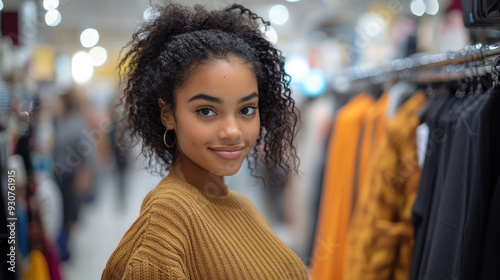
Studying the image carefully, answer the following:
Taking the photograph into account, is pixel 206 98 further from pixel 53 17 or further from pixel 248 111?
pixel 53 17

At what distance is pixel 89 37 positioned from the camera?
168cm

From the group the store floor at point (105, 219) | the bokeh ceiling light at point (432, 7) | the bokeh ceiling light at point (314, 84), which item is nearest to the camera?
the store floor at point (105, 219)

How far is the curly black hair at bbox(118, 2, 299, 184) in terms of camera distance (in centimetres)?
82

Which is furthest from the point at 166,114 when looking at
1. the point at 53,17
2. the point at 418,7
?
the point at 418,7

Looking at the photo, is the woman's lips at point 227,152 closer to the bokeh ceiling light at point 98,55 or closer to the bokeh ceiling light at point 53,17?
the bokeh ceiling light at point 53,17

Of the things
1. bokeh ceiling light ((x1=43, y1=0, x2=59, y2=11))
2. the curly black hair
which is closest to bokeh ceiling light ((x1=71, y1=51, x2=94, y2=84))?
bokeh ceiling light ((x1=43, y1=0, x2=59, y2=11))

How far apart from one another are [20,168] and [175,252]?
32.6 inches

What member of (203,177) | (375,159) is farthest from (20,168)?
(375,159)

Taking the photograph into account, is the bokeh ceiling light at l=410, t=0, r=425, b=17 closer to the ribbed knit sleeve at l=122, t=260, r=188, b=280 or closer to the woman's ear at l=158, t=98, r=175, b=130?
the woman's ear at l=158, t=98, r=175, b=130

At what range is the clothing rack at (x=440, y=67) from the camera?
3.58ft

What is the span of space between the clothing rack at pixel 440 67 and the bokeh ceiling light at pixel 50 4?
3.58 ft

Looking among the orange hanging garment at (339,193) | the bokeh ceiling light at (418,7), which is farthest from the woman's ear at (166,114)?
the bokeh ceiling light at (418,7)

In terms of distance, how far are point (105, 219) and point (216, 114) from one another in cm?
69

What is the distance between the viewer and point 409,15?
8.07ft
